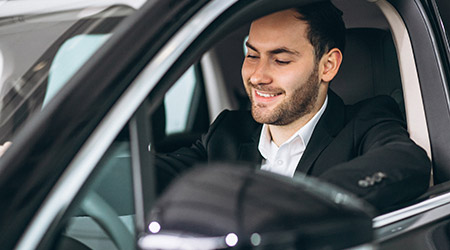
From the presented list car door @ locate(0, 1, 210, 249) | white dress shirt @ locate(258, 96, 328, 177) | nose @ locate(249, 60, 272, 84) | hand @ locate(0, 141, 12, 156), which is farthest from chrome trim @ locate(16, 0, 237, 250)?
white dress shirt @ locate(258, 96, 328, 177)

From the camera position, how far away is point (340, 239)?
1050 millimetres

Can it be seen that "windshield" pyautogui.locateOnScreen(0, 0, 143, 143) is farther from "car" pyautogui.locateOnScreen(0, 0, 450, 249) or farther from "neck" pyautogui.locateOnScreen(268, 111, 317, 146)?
"neck" pyautogui.locateOnScreen(268, 111, 317, 146)

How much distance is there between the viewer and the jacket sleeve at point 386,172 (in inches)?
60.9

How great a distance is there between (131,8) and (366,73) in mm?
1342

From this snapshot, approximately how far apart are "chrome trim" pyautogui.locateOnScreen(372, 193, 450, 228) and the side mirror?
469mm

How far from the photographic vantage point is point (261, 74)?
2.11 metres

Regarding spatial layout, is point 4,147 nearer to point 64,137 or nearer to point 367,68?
point 64,137

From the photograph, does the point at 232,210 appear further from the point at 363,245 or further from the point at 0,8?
the point at 0,8

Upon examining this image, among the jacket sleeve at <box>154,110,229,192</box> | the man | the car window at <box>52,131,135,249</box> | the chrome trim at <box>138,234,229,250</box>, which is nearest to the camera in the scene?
the chrome trim at <box>138,234,229,250</box>

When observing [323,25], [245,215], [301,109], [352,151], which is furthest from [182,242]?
[323,25]

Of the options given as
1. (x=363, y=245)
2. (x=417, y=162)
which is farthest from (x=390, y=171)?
(x=363, y=245)

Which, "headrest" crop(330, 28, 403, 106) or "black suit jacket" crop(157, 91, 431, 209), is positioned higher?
"headrest" crop(330, 28, 403, 106)

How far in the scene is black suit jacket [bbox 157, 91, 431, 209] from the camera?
1.57 m

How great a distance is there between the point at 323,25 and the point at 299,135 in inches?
14.6
